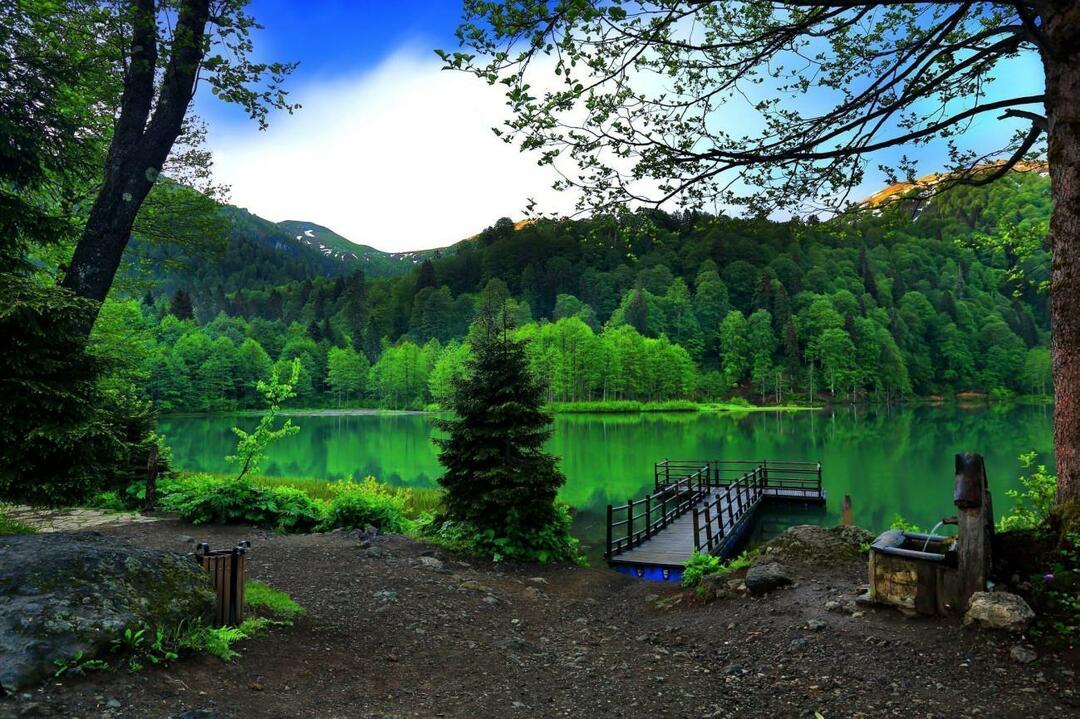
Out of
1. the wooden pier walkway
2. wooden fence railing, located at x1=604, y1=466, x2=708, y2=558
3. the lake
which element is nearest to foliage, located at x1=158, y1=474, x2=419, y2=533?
the lake

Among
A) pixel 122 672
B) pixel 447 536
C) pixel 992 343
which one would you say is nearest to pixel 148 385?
pixel 447 536

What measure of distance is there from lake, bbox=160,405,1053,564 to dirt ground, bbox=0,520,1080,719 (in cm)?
586

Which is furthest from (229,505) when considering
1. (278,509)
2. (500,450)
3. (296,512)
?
(500,450)

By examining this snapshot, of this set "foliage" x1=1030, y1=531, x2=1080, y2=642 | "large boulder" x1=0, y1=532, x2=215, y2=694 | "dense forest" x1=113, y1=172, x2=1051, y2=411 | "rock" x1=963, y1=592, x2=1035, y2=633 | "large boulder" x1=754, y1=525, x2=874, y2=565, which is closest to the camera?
"large boulder" x1=0, y1=532, x2=215, y2=694

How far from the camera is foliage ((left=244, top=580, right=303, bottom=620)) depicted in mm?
5977

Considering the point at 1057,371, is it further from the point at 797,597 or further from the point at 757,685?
the point at 757,685

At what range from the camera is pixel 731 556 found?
16.3m

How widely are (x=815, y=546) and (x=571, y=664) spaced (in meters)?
4.28

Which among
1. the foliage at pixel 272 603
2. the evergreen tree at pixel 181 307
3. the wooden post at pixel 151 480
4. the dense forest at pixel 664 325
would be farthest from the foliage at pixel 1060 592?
the evergreen tree at pixel 181 307

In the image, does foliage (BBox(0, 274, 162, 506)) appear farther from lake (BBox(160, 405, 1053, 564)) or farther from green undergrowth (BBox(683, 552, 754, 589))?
lake (BBox(160, 405, 1053, 564))

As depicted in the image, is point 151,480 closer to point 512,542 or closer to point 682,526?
point 512,542

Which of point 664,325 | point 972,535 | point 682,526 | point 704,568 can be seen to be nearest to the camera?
point 972,535

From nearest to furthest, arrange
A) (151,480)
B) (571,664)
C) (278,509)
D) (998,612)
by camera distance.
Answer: (998,612), (571,664), (278,509), (151,480)

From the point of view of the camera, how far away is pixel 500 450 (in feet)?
35.7
